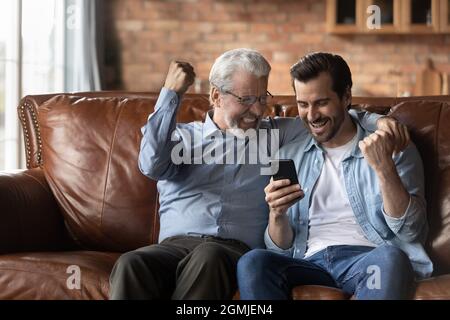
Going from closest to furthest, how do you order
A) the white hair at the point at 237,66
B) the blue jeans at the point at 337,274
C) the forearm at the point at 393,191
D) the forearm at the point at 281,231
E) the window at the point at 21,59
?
the blue jeans at the point at 337,274 < the forearm at the point at 393,191 < the forearm at the point at 281,231 < the white hair at the point at 237,66 < the window at the point at 21,59

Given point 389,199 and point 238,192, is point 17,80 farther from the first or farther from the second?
point 389,199

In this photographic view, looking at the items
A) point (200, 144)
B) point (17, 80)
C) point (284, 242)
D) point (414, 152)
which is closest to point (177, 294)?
point (284, 242)

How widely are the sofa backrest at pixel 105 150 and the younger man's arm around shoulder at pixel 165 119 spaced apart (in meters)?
0.29

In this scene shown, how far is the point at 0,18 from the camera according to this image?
3629 millimetres

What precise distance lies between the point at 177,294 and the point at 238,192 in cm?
44

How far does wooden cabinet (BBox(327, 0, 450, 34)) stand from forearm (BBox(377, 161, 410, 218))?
325 centimetres

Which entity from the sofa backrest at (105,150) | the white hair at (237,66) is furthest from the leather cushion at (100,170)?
the white hair at (237,66)

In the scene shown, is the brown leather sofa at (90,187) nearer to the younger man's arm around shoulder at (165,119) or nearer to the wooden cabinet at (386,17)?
the younger man's arm around shoulder at (165,119)

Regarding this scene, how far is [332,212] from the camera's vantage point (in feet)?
6.91

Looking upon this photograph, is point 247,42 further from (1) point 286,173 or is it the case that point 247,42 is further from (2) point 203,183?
(1) point 286,173

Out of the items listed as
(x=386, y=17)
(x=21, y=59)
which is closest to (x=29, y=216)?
(x=21, y=59)

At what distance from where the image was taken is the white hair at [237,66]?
2156mm

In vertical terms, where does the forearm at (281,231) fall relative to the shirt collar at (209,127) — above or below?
below

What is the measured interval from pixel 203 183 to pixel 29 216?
0.59 m
